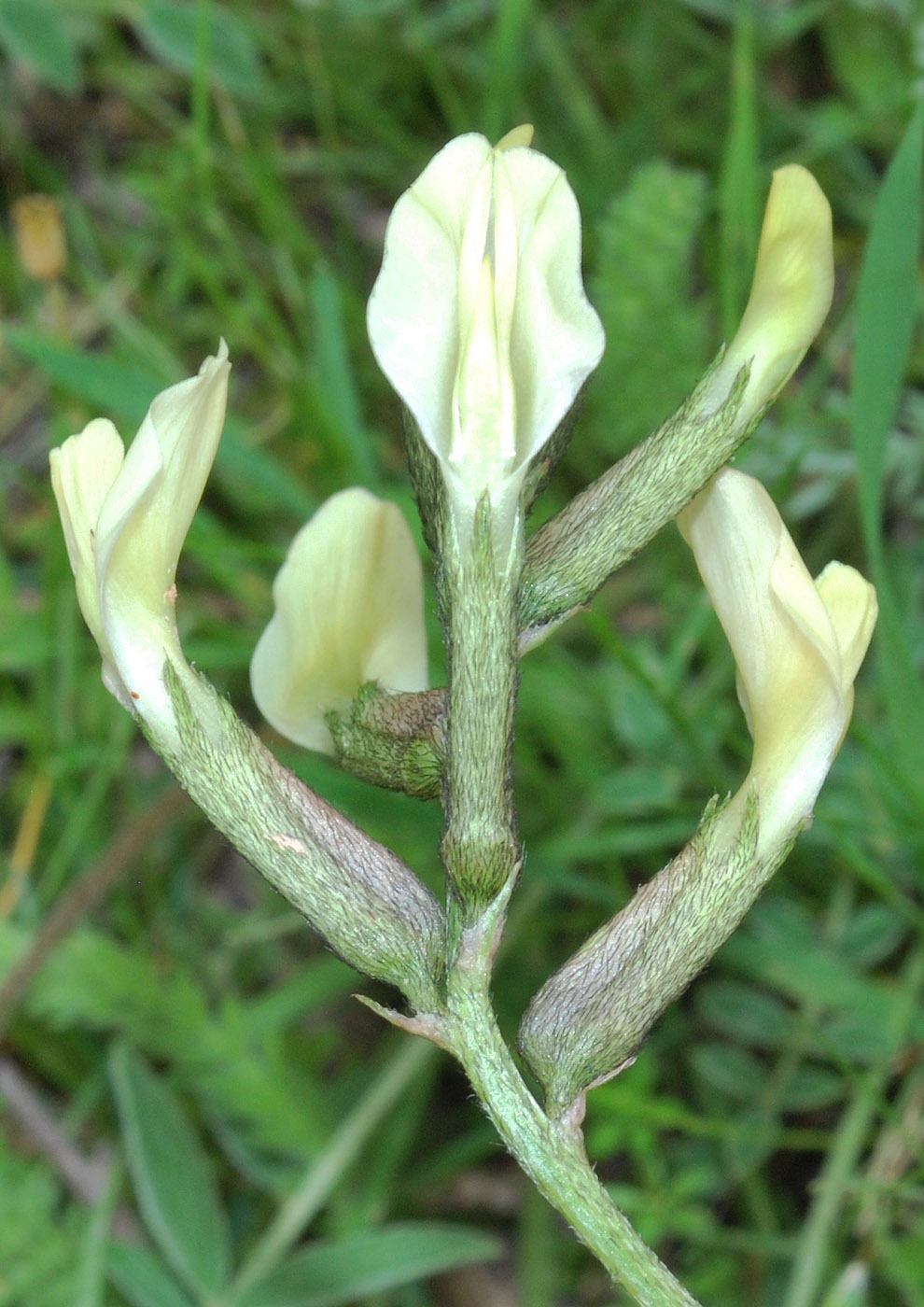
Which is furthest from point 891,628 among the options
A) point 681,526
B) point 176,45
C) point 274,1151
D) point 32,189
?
point 32,189

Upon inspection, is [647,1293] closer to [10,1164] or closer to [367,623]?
[367,623]

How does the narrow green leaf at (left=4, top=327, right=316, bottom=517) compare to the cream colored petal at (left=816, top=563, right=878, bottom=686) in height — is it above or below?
above

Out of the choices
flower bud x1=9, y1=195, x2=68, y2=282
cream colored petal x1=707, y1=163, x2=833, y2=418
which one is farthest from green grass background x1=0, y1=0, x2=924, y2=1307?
cream colored petal x1=707, y1=163, x2=833, y2=418

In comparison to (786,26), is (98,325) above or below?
above

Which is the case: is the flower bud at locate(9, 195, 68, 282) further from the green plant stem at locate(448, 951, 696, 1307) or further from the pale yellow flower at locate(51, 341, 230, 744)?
the green plant stem at locate(448, 951, 696, 1307)

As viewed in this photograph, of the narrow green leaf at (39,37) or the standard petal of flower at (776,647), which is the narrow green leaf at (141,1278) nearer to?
the standard petal of flower at (776,647)

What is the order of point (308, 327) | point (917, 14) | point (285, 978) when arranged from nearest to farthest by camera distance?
point (917, 14) → point (285, 978) → point (308, 327)

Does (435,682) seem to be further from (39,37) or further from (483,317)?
(39,37)

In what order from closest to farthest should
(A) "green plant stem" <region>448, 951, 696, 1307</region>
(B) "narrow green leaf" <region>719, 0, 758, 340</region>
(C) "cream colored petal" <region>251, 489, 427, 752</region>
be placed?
(A) "green plant stem" <region>448, 951, 696, 1307</region> → (C) "cream colored petal" <region>251, 489, 427, 752</region> → (B) "narrow green leaf" <region>719, 0, 758, 340</region>
